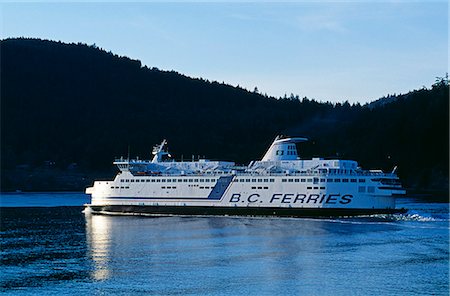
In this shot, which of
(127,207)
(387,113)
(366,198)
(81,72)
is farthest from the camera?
(81,72)

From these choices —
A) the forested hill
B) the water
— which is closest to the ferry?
the water

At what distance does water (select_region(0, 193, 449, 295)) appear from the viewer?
32.2 metres

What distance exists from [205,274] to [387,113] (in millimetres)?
111183

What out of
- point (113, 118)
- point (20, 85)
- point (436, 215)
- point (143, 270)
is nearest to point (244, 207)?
point (436, 215)

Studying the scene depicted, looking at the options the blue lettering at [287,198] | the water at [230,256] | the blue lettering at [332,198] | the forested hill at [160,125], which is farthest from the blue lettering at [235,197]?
the forested hill at [160,125]

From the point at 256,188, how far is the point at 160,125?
11666 cm

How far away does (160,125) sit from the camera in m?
178

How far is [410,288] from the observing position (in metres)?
31.7

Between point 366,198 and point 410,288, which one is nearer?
point 410,288

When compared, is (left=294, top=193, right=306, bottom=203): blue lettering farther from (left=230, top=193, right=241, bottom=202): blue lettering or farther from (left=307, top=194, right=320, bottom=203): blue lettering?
(left=230, top=193, right=241, bottom=202): blue lettering

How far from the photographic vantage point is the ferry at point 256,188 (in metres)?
58.8

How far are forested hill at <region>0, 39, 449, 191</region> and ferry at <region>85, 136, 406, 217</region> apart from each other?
5599 centimetres

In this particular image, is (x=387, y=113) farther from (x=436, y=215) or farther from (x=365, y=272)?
(x=365, y=272)

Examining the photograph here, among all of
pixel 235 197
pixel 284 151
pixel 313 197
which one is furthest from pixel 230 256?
pixel 284 151
